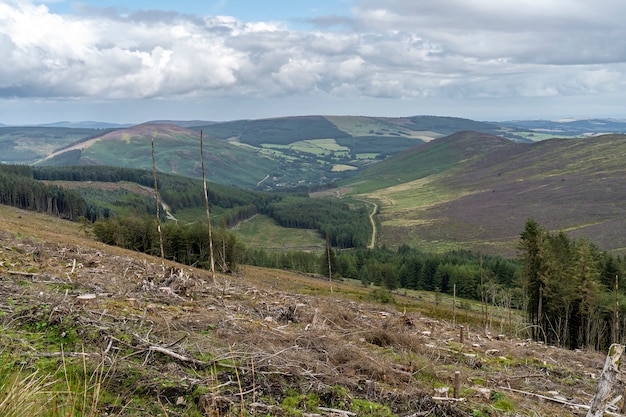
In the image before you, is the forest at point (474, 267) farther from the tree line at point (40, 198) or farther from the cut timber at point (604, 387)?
the cut timber at point (604, 387)

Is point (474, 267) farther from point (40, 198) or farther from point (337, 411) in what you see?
point (40, 198)

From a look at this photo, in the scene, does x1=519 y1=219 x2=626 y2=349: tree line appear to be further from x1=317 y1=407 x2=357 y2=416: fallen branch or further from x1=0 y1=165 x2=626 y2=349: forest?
x1=317 y1=407 x2=357 y2=416: fallen branch

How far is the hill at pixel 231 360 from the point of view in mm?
7688

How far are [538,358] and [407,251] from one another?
458 ft

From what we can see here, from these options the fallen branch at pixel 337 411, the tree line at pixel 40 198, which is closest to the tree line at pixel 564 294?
the fallen branch at pixel 337 411

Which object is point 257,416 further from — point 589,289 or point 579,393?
point 589,289

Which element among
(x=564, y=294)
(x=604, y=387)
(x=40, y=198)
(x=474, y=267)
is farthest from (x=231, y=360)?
(x=40, y=198)

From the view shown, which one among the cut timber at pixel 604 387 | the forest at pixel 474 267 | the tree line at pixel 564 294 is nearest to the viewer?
the cut timber at pixel 604 387

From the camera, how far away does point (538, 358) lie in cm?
1560

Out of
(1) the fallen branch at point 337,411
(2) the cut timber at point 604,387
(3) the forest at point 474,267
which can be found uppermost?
(2) the cut timber at point 604,387

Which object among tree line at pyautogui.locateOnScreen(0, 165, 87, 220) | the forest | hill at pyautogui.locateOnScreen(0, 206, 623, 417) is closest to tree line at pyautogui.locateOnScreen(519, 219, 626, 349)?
the forest

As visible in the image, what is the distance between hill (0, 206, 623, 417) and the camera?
7688mm

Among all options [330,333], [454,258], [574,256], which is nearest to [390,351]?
[330,333]

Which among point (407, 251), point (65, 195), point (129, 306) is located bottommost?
point (407, 251)
